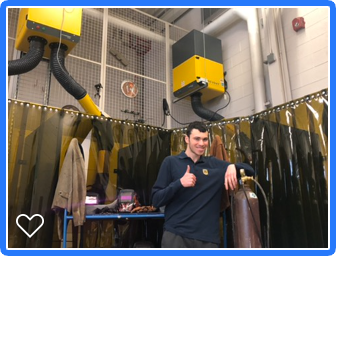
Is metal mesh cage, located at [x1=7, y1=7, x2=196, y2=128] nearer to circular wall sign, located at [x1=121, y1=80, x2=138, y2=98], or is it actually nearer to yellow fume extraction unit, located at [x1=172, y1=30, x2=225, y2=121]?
circular wall sign, located at [x1=121, y1=80, x2=138, y2=98]

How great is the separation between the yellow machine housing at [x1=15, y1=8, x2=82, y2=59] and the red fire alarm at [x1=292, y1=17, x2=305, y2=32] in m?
2.29

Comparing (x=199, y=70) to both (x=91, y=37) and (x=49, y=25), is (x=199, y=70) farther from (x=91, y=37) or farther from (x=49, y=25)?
(x=49, y=25)

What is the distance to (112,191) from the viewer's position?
2688mm

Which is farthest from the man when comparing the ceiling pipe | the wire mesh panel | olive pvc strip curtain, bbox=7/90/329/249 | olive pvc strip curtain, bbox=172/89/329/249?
the wire mesh panel

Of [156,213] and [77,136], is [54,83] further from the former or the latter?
[156,213]

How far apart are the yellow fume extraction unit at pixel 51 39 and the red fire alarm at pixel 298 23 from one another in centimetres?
224

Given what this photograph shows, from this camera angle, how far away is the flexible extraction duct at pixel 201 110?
3.59 m

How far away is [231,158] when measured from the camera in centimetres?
263

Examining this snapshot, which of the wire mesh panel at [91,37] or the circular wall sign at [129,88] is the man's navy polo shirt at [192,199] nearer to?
the circular wall sign at [129,88]

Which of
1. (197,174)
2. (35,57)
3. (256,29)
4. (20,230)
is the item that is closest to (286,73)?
(256,29)

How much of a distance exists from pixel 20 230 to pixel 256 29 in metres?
3.19

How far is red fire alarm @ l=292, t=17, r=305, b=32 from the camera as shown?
9.32 feet

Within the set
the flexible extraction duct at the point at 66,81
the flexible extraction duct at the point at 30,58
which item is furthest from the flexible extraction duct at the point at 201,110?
the flexible extraction duct at the point at 30,58

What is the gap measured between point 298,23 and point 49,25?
254 cm
